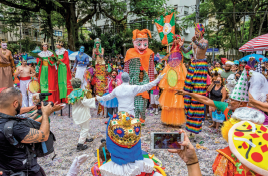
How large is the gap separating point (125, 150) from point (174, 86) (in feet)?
10.7

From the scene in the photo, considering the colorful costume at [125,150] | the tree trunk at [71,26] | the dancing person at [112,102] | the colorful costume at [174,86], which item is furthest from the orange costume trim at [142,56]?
the tree trunk at [71,26]

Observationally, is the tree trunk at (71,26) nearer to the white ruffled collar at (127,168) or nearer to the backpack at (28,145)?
the backpack at (28,145)

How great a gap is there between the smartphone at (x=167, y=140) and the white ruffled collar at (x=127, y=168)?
0.48 m

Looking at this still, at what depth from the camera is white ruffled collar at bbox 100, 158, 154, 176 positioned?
1.97 metres

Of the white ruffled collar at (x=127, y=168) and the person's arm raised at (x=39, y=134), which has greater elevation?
the person's arm raised at (x=39, y=134)

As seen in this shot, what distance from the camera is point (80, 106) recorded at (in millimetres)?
3932

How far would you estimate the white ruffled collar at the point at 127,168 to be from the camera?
77.4 inches

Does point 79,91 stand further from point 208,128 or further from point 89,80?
point 208,128

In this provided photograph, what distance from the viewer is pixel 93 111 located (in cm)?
704

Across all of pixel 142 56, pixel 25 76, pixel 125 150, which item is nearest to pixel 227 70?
pixel 142 56

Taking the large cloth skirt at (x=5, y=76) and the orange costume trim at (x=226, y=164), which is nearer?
the orange costume trim at (x=226, y=164)

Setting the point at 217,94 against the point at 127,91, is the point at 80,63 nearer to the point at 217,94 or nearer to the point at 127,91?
the point at 127,91

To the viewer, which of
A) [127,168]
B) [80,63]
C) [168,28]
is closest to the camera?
[127,168]

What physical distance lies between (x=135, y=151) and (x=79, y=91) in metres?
2.19
